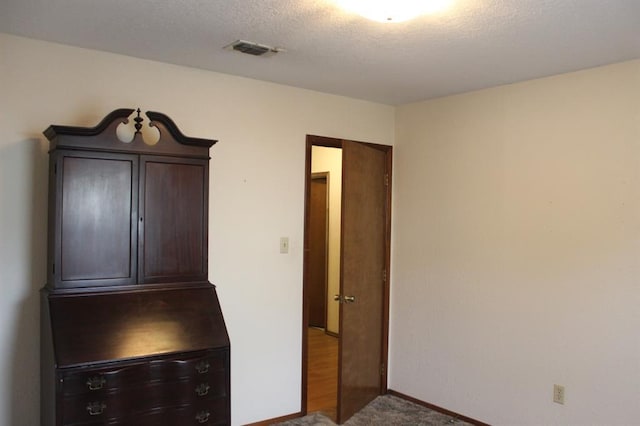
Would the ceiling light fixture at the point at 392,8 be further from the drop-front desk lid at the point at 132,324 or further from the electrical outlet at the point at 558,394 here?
the electrical outlet at the point at 558,394

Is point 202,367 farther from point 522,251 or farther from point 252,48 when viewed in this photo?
point 522,251

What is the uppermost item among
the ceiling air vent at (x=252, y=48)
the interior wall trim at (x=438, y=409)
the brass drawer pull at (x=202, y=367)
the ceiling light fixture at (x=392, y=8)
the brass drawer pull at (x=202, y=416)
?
the ceiling air vent at (x=252, y=48)

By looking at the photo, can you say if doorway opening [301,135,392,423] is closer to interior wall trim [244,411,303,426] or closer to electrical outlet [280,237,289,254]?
interior wall trim [244,411,303,426]

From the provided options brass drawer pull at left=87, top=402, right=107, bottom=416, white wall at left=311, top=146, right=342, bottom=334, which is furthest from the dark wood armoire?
white wall at left=311, top=146, right=342, bottom=334

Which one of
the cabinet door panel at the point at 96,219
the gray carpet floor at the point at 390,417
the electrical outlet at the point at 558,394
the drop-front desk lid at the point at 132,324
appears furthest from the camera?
the gray carpet floor at the point at 390,417

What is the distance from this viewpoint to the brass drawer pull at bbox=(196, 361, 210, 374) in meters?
2.69

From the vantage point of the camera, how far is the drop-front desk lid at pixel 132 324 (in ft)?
8.03

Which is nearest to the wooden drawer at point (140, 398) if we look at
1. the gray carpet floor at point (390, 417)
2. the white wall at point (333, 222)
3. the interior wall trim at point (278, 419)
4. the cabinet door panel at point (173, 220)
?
the cabinet door panel at point (173, 220)

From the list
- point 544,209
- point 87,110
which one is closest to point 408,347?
point 544,209

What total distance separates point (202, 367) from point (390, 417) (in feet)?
5.83

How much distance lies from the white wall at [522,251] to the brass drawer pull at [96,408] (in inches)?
97.4

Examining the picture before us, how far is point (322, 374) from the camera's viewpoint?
480 cm

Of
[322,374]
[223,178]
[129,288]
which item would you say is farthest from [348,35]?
[322,374]

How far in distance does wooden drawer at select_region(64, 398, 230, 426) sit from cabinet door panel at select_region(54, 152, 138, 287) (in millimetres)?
666
